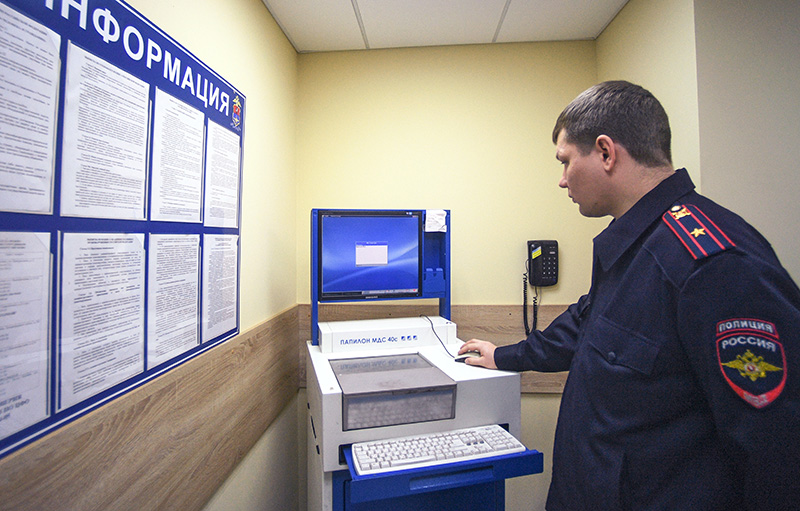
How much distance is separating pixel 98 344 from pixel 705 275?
126 cm

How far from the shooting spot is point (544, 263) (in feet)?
6.72

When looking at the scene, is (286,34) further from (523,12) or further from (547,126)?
(547,126)

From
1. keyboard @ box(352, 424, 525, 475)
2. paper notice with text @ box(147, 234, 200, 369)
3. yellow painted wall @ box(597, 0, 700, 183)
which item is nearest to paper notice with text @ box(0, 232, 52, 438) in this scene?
paper notice with text @ box(147, 234, 200, 369)

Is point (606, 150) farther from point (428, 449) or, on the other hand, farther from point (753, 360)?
point (428, 449)

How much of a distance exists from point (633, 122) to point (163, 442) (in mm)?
1485

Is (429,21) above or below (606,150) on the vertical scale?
above

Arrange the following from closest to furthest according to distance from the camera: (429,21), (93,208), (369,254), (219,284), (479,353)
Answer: (93,208) → (219,284) → (479,353) → (369,254) → (429,21)

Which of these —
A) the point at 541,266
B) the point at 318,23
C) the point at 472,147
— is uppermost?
the point at 318,23

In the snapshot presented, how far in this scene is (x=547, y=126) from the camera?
2.09 meters

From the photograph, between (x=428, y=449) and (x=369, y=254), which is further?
(x=369, y=254)

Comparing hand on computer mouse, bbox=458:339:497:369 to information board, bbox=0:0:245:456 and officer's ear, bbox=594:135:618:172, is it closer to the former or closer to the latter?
officer's ear, bbox=594:135:618:172

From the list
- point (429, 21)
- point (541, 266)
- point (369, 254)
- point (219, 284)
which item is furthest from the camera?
point (541, 266)

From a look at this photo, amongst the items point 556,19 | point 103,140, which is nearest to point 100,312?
point 103,140

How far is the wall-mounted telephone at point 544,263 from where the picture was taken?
6.70ft
